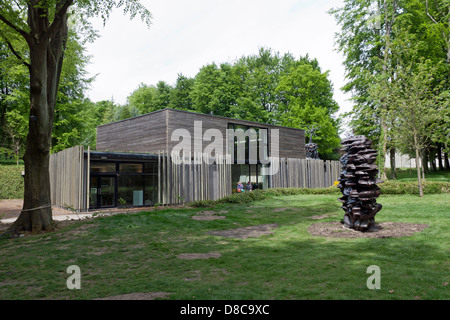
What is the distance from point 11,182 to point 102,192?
12805mm

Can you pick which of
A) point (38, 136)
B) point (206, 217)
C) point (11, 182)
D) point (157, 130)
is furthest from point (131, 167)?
point (11, 182)

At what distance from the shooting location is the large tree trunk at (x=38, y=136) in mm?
9508

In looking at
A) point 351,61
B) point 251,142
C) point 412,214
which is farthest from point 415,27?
point 412,214

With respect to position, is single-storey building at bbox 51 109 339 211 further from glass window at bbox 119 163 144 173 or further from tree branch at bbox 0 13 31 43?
tree branch at bbox 0 13 31 43

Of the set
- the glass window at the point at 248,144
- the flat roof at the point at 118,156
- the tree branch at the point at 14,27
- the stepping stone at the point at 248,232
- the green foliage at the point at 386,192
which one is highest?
the tree branch at the point at 14,27

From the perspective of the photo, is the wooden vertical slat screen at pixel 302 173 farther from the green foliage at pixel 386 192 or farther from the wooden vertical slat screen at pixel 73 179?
the wooden vertical slat screen at pixel 73 179

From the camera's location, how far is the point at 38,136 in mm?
9594

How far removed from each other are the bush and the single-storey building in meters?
6.57

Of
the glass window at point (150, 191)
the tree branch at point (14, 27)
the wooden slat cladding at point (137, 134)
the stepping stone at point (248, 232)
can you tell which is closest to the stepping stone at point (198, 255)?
the stepping stone at point (248, 232)

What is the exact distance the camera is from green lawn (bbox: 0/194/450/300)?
13.9ft

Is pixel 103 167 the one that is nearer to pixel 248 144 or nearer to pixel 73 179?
pixel 73 179

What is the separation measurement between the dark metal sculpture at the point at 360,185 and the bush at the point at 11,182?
25023 mm

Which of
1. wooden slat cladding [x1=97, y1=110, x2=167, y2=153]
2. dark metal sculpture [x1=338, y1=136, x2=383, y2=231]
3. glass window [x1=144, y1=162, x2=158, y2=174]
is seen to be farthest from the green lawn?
wooden slat cladding [x1=97, y1=110, x2=167, y2=153]

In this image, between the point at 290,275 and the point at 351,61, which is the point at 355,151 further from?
the point at 351,61
